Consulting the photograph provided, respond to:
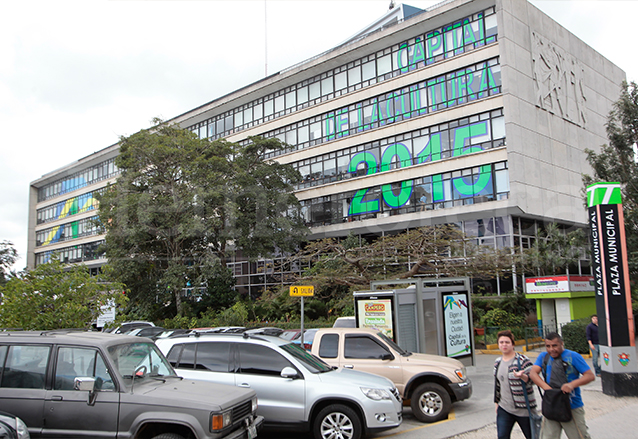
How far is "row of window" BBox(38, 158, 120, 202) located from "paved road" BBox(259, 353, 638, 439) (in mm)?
52654

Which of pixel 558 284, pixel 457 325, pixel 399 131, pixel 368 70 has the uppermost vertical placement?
pixel 368 70

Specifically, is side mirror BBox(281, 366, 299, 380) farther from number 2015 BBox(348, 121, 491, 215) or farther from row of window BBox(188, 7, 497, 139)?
row of window BBox(188, 7, 497, 139)

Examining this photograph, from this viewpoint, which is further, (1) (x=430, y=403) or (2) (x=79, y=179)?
(2) (x=79, y=179)

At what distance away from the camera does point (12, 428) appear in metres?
5.47

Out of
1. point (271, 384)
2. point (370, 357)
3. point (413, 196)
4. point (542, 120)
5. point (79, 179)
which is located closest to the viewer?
point (271, 384)

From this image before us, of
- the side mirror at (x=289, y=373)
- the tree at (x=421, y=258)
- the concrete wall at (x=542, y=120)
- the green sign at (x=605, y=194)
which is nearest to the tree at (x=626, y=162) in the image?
the tree at (x=421, y=258)

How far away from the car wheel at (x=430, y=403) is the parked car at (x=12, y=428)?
630cm

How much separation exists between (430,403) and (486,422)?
3.31 feet

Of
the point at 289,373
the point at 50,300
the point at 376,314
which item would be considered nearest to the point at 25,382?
the point at 289,373

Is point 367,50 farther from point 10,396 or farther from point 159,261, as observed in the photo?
point 10,396

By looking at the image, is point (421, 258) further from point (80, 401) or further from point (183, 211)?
point (80, 401)

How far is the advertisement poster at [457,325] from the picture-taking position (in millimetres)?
13586

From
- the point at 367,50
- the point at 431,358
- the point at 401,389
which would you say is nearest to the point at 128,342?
the point at 401,389

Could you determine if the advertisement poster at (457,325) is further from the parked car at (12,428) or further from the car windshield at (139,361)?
the parked car at (12,428)
